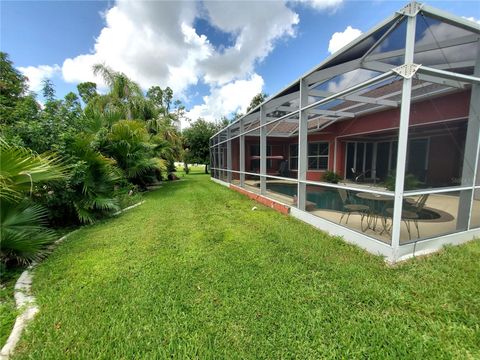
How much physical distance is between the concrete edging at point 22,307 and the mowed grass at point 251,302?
7 cm

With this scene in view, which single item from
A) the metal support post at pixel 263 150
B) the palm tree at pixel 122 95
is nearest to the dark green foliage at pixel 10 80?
the palm tree at pixel 122 95

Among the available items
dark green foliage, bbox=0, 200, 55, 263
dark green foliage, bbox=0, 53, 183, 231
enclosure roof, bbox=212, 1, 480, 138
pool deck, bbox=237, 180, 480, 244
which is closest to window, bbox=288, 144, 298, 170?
enclosure roof, bbox=212, 1, 480, 138

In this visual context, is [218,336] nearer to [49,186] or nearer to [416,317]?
[416,317]

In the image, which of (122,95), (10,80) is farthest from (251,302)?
(10,80)

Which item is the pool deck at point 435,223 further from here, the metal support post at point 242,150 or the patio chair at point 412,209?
the metal support post at point 242,150

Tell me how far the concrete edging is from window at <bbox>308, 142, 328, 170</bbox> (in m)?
10.3

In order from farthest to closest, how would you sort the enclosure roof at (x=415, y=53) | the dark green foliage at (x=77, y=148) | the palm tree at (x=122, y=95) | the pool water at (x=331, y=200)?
1. the palm tree at (x=122, y=95)
2. the dark green foliage at (x=77, y=148)
3. the pool water at (x=331, y=200)
4. the enclosure roof at (x=415, y=53)

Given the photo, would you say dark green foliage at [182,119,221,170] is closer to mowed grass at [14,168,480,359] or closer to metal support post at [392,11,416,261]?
mowed grass at [14,168,480,359]

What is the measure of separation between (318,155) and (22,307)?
37.4 feet

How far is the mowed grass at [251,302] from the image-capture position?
1745mm

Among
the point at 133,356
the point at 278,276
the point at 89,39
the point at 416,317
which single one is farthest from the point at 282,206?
the point at 89,39

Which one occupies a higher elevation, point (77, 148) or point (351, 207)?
point (77, 148)

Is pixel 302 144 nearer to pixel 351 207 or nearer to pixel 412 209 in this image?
pixel 351 207

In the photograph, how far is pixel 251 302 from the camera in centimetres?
229
